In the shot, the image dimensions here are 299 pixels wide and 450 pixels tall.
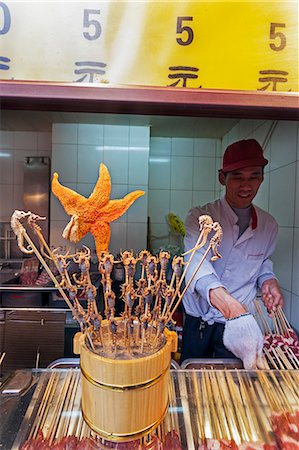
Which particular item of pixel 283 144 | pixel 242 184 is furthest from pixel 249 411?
pixel 283 144

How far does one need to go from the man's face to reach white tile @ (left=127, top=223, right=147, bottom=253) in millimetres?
1178

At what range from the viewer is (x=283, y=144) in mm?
1521

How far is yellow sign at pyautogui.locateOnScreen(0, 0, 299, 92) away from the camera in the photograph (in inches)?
27.0

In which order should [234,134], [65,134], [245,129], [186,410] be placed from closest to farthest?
[186,410]
[245,129]
[234,134]
[65,134]

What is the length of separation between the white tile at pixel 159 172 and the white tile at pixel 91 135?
0.63 meters

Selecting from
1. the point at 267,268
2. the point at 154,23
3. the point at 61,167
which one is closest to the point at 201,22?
the point at 154,23

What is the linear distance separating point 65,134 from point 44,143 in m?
0.63

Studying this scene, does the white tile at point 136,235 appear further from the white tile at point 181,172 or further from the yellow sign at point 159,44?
the yellow sign at point 159,44

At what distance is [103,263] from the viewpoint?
0.48m

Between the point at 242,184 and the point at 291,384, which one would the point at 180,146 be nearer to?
the point at 242,184

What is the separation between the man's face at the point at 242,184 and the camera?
1.08 m

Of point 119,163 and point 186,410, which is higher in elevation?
point 119,163

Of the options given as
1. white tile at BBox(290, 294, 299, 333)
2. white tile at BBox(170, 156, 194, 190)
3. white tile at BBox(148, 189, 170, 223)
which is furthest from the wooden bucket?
white tile at BBox(170, 156, 194, 190)

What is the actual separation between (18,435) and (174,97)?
0.86 m
